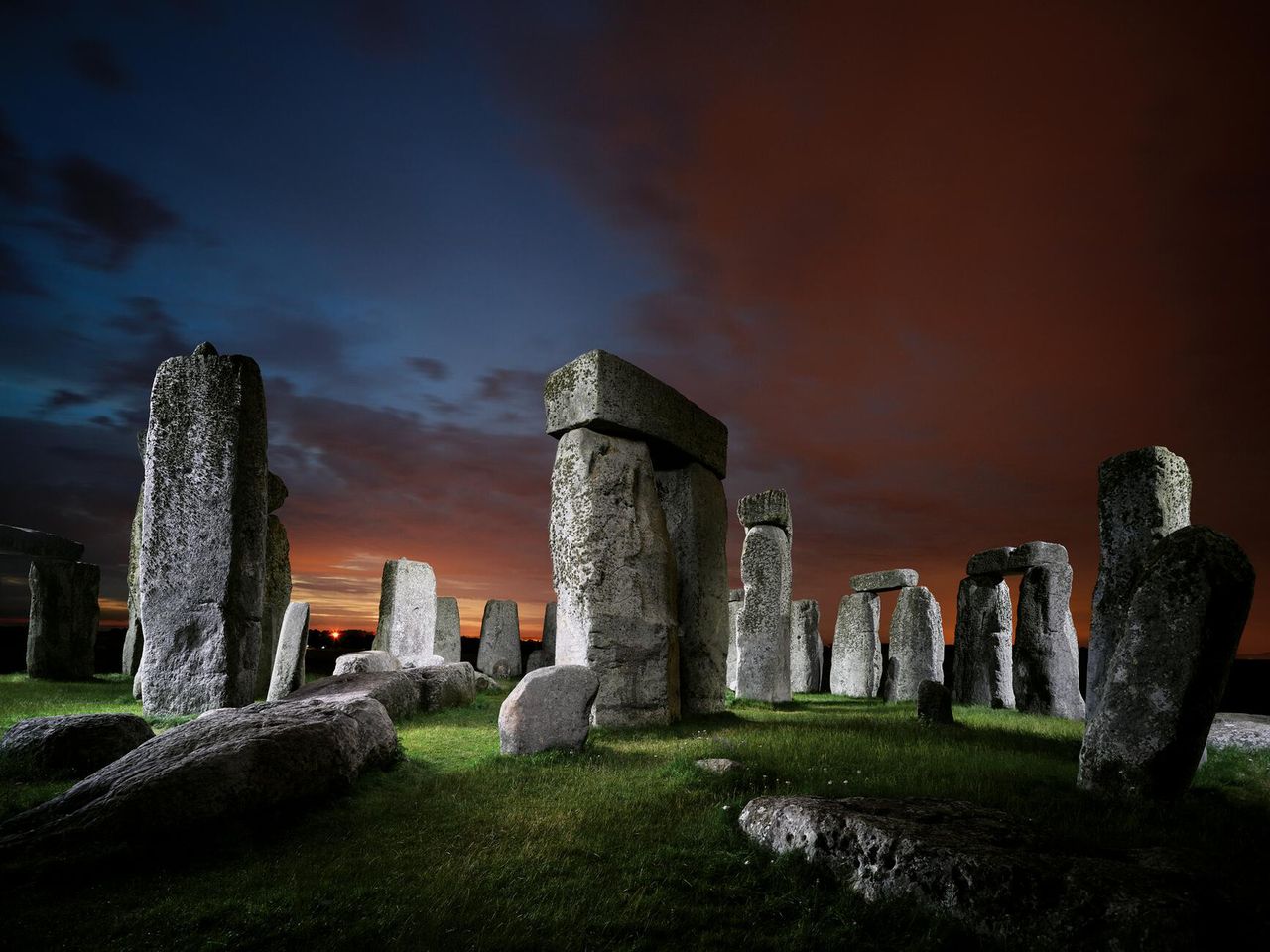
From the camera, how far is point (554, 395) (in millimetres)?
9609

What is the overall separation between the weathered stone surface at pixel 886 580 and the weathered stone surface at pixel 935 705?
9.23m

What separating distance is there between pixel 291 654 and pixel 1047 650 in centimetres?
1309

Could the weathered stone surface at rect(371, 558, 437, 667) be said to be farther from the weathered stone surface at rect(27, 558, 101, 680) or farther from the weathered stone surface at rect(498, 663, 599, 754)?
the weathered stone surface at rect(498, 663, 599, 754)

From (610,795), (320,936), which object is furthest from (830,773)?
(320,936)

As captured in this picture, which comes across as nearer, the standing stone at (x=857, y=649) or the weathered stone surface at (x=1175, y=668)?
the weathered stone surface at (x=1175, y=668)

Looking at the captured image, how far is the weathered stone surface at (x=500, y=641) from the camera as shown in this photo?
2192cm

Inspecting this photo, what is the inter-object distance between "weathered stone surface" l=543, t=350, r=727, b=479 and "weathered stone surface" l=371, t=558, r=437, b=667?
930 cm

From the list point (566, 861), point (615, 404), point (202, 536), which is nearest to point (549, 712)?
point (566, 861)

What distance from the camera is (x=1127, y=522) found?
309 inches

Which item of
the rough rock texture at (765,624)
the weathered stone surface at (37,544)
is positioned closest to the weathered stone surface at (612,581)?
the rough rock texture at (765,624)

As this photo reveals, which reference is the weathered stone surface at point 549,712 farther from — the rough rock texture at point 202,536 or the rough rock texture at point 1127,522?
the rough rock texture at point 1127,522

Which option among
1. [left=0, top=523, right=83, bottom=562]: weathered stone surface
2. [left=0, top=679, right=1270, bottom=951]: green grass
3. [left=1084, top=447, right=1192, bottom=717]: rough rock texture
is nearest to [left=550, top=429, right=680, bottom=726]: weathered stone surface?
[left=0, top=679, right=1270, bottom=951]: green grass

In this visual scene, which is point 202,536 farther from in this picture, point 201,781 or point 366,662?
point 201,781

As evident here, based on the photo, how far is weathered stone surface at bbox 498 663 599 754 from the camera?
Result: 6.71 meters
